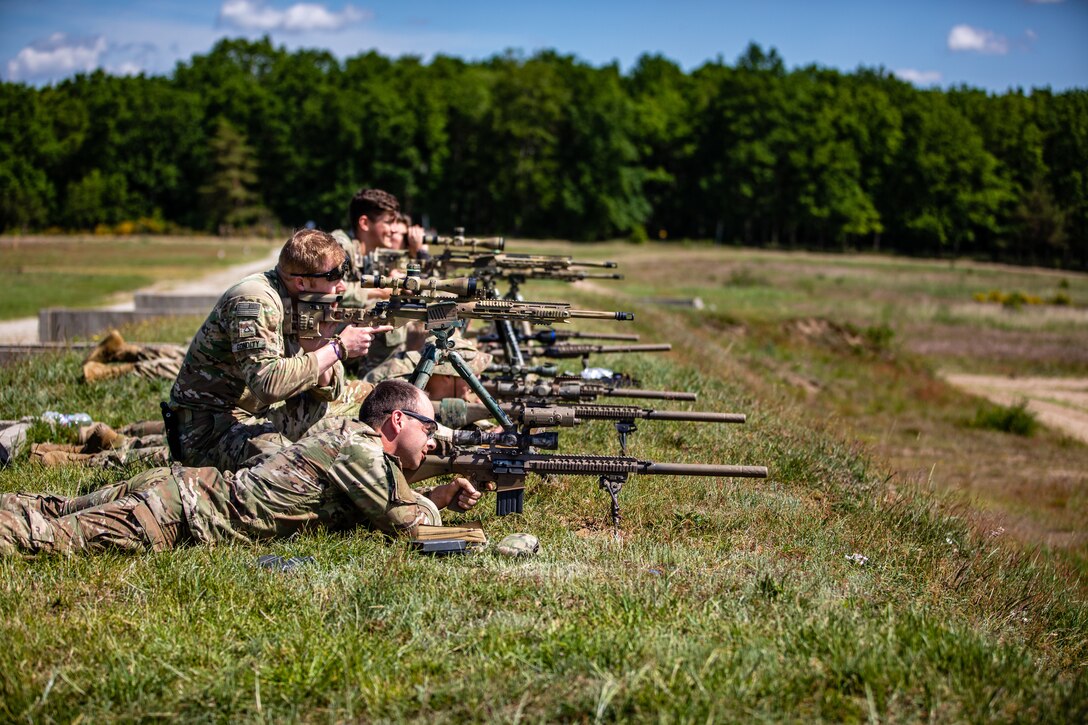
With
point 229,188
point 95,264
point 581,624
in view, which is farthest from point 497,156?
point 581,624

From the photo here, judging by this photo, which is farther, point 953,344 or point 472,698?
point 953,344

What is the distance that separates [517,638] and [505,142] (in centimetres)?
9528

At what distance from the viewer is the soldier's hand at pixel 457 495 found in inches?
Result: 267

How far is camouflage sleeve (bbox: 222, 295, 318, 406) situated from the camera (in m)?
6.83

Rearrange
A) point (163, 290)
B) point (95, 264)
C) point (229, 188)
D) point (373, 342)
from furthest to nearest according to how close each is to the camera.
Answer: point (229, 188) → point (95, 264) → point (163, 290) → point (373, 342)

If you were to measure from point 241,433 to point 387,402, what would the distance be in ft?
4.41

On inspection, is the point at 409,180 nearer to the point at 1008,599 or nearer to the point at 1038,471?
the point at 1038,471

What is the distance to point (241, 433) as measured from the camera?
729 centimetres

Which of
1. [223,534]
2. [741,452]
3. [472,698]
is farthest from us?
[741,452]

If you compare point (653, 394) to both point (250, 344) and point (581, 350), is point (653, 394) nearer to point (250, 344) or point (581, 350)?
point (581, 350)

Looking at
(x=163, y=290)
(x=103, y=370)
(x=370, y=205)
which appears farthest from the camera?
(x=163, y=290)

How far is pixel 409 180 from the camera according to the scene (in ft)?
313

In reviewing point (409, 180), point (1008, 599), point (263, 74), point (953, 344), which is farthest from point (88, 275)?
point (263, 74)

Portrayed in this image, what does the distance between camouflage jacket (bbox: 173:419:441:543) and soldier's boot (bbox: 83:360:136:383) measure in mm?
5582
